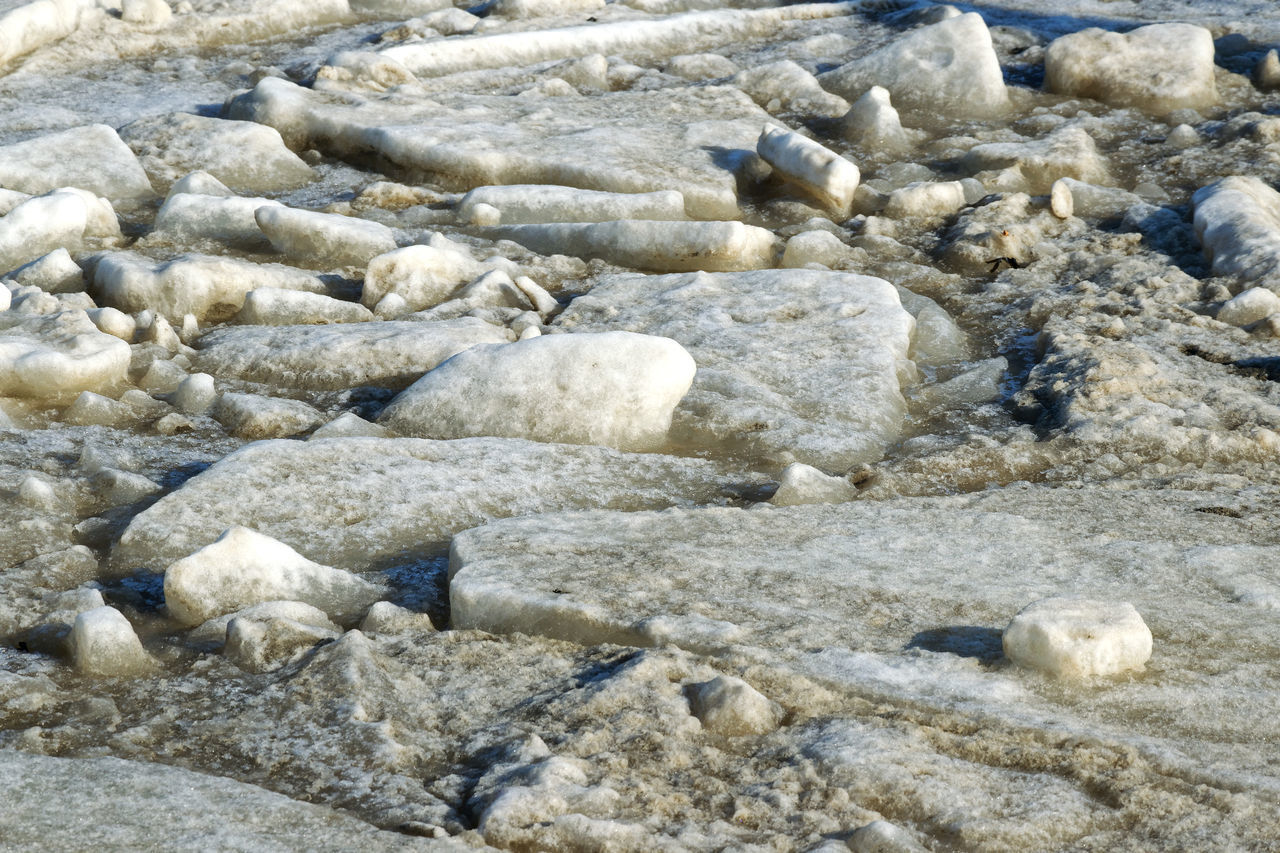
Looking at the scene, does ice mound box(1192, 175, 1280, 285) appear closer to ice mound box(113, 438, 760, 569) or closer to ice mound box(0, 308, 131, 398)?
ice mound box(113, 438, 760, 569)

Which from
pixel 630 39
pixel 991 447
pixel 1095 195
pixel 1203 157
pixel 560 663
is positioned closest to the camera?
pixel 560 663

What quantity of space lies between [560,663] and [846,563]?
61 centimetres

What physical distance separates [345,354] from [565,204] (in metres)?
1.35

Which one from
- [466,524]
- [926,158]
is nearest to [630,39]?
[926,158]

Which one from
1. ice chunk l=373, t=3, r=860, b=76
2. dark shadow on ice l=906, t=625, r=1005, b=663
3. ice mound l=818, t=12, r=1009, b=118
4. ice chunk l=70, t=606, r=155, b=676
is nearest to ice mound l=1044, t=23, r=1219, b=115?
ice mound l=818, t=12, r=1009, b=118

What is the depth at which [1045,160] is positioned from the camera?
503 cm

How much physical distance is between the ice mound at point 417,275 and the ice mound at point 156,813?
86.1 inches

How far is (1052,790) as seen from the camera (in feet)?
5.71

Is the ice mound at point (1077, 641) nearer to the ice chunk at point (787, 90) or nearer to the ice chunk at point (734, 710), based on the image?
the ice chunk at point (734, 710)

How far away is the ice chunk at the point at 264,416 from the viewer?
3080mm

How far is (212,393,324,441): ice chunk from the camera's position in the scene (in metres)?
3.08

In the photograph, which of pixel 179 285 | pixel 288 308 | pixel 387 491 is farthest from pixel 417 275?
pixel 387 491

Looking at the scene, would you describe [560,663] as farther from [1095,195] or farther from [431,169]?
[1095,195]

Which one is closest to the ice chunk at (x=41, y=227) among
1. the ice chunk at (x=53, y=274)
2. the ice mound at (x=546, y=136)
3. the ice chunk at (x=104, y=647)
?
the ice chunk at (x=53, y=274)
